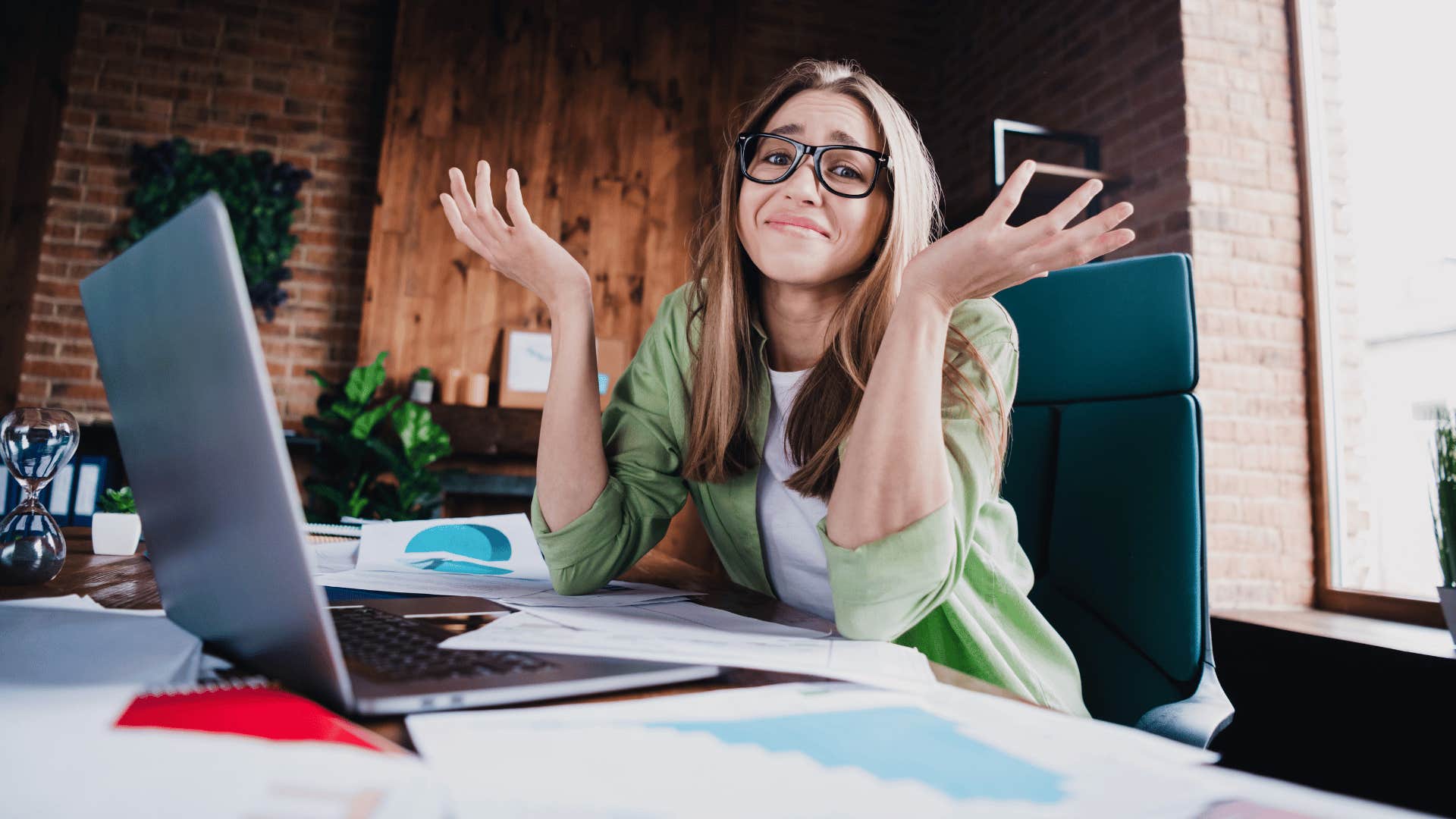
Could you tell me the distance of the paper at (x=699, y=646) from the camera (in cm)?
53

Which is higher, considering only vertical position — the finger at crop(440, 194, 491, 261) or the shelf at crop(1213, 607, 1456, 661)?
the finger at crop(440, 194, 491, 261)

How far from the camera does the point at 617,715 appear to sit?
425 millimetres

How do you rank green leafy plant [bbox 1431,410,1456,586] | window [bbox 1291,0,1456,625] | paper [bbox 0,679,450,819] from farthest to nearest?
1. window [bbox 1291,0,1456,625]
2. green leafy plant [bbox 1431,410,1456,586]
3. paper [bbox 0,679,450,819]

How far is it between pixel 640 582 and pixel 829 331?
1.39 ft

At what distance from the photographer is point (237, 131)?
409 centimetres

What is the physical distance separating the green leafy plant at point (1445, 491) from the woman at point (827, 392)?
1247 millimetres

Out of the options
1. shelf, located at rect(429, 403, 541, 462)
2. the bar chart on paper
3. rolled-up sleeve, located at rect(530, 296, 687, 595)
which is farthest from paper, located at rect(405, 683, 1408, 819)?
shelf, located at rect(429, 403, 541, 462)

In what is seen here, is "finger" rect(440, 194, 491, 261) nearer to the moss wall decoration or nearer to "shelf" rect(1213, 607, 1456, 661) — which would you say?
"shelf" rect(1213, 607, 1456, 661)

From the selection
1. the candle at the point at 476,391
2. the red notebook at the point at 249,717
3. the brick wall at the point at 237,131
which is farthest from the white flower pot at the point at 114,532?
the brick wall at the point at 237,131

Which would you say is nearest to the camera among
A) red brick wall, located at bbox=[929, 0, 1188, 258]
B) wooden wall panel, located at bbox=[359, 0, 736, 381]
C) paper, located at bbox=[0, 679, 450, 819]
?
paper, located at bbox=[0, 679, 450, 819]

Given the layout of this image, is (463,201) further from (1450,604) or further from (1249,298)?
(1249,298)

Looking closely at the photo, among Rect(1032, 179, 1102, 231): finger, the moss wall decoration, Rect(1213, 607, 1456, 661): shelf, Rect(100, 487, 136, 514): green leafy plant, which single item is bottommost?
Rect(1213, 607, 1456, 661): shelf

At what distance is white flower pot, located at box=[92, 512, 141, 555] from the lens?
43.5 inches

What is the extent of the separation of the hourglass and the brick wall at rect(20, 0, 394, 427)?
131 inches
